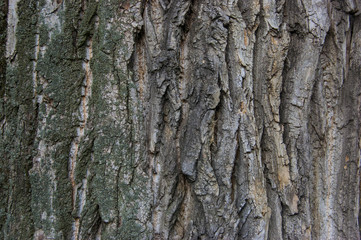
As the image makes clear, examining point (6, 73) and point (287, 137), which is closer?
point (6, 73)

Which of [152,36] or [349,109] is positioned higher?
[152,36]

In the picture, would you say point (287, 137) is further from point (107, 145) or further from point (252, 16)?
point (107, 145)

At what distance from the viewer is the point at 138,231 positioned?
3.73ft

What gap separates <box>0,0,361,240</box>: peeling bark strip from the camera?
1.14m

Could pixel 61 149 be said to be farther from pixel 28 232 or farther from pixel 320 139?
pixel 320 139

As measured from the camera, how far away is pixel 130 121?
1.15 metres

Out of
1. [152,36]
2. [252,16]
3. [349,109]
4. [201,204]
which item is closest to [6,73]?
[152,36]

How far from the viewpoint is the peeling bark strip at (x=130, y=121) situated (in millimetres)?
1140

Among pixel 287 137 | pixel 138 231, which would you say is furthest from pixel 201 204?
pixel 287 137

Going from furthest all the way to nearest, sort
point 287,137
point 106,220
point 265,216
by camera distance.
→ point 287,137
point 265,216
point 106,220

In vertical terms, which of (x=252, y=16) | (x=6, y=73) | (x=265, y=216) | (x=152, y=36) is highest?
(x=252, y=16)

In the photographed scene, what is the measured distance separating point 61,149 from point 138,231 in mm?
509

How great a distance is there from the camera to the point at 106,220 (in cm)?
113

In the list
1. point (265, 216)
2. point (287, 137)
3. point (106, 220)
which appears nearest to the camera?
point (106, 220)
